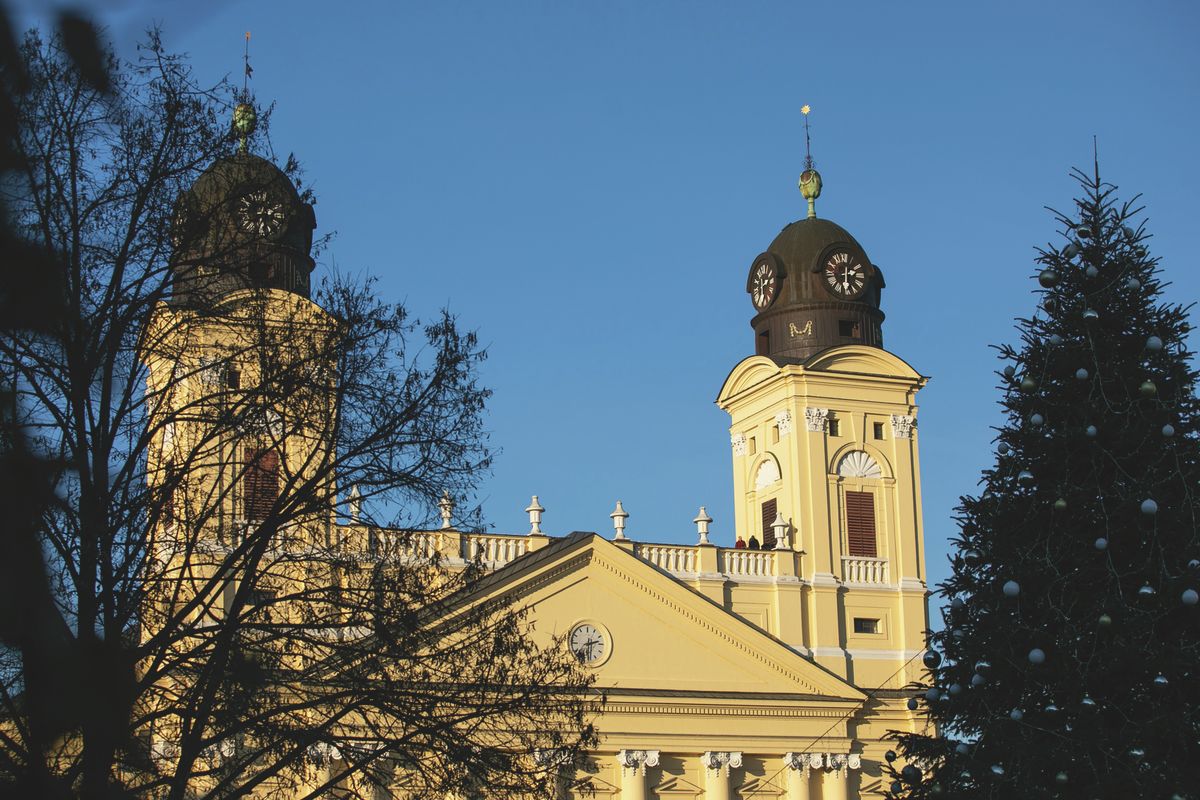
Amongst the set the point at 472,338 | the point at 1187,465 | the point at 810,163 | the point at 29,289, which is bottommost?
the point at 29,289

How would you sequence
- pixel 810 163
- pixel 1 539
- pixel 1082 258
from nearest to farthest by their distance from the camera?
pixel 1 539 < pixel 1082 258 < pixel 810 163

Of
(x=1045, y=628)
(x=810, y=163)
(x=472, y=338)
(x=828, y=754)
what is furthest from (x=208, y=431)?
(x=810, y=163)

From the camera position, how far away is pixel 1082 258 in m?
15.6

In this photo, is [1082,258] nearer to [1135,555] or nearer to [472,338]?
[1135,555]

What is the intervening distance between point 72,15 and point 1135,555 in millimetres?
11678

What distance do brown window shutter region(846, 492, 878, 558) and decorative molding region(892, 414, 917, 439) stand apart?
6.39 ft

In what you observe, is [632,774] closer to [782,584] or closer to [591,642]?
[591,642]

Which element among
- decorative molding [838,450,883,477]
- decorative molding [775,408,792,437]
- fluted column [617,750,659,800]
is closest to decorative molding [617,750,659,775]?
fluted column [617,750,659,800]

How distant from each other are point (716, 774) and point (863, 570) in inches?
297

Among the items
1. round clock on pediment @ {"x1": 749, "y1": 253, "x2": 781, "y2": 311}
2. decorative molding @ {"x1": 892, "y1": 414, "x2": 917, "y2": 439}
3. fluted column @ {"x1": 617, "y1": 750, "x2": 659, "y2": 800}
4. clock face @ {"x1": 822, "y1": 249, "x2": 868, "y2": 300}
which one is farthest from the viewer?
round clock on pediment @ {"x1": 749, "y1": 253, "x2": 781, "y2": 311}

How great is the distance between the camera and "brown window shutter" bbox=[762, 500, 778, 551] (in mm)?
42812

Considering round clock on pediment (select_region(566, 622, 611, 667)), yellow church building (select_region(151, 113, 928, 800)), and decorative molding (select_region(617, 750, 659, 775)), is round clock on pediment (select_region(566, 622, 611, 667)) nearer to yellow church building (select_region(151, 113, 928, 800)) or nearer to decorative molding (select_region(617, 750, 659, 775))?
yellow church building (select_region(151, 113, 928, 800))

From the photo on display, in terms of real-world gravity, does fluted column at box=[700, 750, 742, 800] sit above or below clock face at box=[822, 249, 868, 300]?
below

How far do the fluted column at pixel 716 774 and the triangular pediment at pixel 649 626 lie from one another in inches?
→ 62.5
